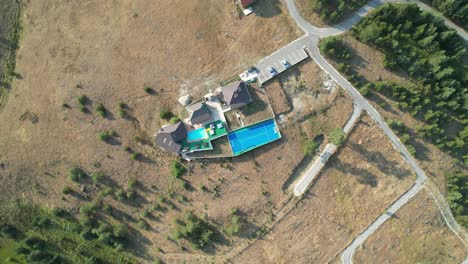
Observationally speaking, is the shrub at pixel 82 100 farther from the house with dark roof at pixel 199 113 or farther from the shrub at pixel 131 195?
the house with dark roof at pixel 199 113

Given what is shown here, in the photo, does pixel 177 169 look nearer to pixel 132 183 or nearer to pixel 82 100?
pixel 132 183

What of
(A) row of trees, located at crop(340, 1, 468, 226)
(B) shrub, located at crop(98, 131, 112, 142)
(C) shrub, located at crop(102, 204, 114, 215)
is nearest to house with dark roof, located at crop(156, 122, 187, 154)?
(B) shrub, located at crop(98, 131, 112, 142)

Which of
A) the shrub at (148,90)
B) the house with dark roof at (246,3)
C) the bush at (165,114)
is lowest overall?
the bush at (165,114)

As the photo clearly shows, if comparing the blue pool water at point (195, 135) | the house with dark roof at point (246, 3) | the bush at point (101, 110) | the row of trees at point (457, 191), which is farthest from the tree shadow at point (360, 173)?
the bush at point (101, 110)

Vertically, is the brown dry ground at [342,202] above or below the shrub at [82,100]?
below

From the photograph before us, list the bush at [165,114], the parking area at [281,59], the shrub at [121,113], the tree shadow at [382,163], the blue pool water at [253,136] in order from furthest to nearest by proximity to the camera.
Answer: the shrub at [121,113] < the tree shadow at [382,163] < the bush at [165,114] < the blue pool water at [253,136] < the parking area at [281,59]

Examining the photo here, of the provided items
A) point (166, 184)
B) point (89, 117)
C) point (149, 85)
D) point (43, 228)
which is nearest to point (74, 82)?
point (89, 117)

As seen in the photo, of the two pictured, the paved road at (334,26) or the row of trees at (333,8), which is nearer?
the row of trees at (333,8)
